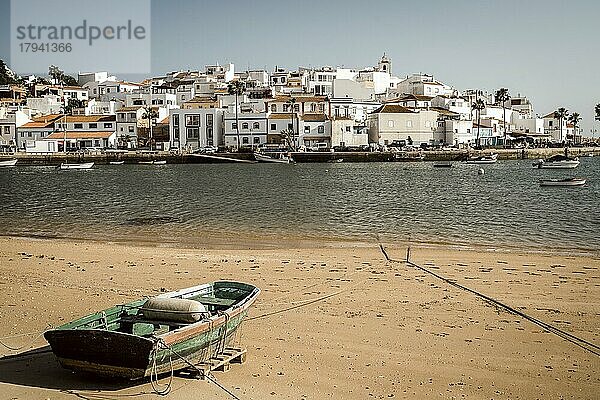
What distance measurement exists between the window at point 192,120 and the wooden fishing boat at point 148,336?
283 ft

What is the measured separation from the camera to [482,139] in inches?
4225

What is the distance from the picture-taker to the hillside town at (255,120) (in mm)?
91562

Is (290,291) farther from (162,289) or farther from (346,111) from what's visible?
(346,111)

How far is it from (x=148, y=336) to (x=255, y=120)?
280ft

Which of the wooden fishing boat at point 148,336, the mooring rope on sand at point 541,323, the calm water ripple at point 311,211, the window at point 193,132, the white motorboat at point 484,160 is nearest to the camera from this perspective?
the wooden fishing boat at point 148,336

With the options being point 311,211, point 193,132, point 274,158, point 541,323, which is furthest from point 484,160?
point 541,323

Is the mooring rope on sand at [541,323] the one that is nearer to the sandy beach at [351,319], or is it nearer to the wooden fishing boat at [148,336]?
the sandy beach at [351,319]

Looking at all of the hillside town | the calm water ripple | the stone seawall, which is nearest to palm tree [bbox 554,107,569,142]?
the hillside town

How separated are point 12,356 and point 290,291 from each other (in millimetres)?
5156

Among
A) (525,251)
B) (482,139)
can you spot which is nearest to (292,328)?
(525,251)

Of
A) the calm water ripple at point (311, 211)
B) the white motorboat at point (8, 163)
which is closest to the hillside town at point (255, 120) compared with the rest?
the white motorboat at point (8, 163)

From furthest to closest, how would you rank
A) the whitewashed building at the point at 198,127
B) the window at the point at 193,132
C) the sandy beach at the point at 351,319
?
the window at the point at 193,132
the whitewashed building at the point at 198,127
the sandy beach at the point at 351,319

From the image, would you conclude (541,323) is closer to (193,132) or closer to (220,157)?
(220,157)

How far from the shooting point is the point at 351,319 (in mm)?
10492
